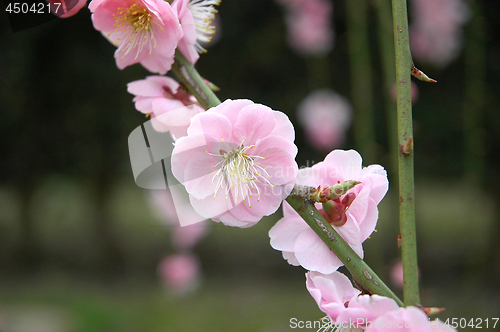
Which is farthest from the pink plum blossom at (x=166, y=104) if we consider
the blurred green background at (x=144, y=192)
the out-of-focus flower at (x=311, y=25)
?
the out-of-focus flower at (x=311, y=25)

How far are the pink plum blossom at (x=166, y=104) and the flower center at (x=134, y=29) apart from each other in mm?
43

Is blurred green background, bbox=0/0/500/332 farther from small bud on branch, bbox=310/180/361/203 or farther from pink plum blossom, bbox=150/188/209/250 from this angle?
small bud on branch, bbox=310/180/361/203

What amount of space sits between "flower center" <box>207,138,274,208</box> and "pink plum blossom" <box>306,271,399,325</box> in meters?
0.11

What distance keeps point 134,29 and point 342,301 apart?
0.41 m

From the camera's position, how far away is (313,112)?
266 cm

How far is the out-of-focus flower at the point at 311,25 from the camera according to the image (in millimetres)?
2600

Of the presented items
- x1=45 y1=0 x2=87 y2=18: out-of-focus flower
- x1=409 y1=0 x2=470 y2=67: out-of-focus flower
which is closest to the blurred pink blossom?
x1=409 y1=0 x2=470 y2=67: out-of-focus flower

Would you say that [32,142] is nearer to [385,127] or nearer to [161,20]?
[385,127]

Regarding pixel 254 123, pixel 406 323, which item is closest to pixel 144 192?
pixel 254 123

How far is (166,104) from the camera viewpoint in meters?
0.53

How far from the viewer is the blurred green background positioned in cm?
329

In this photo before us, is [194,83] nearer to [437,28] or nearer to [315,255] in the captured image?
[315,255]

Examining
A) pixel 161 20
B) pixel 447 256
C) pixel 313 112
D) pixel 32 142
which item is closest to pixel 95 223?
pixel 32 142

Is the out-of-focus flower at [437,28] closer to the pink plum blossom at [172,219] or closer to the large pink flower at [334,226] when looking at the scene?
the pink plum blossom at [172,219]
